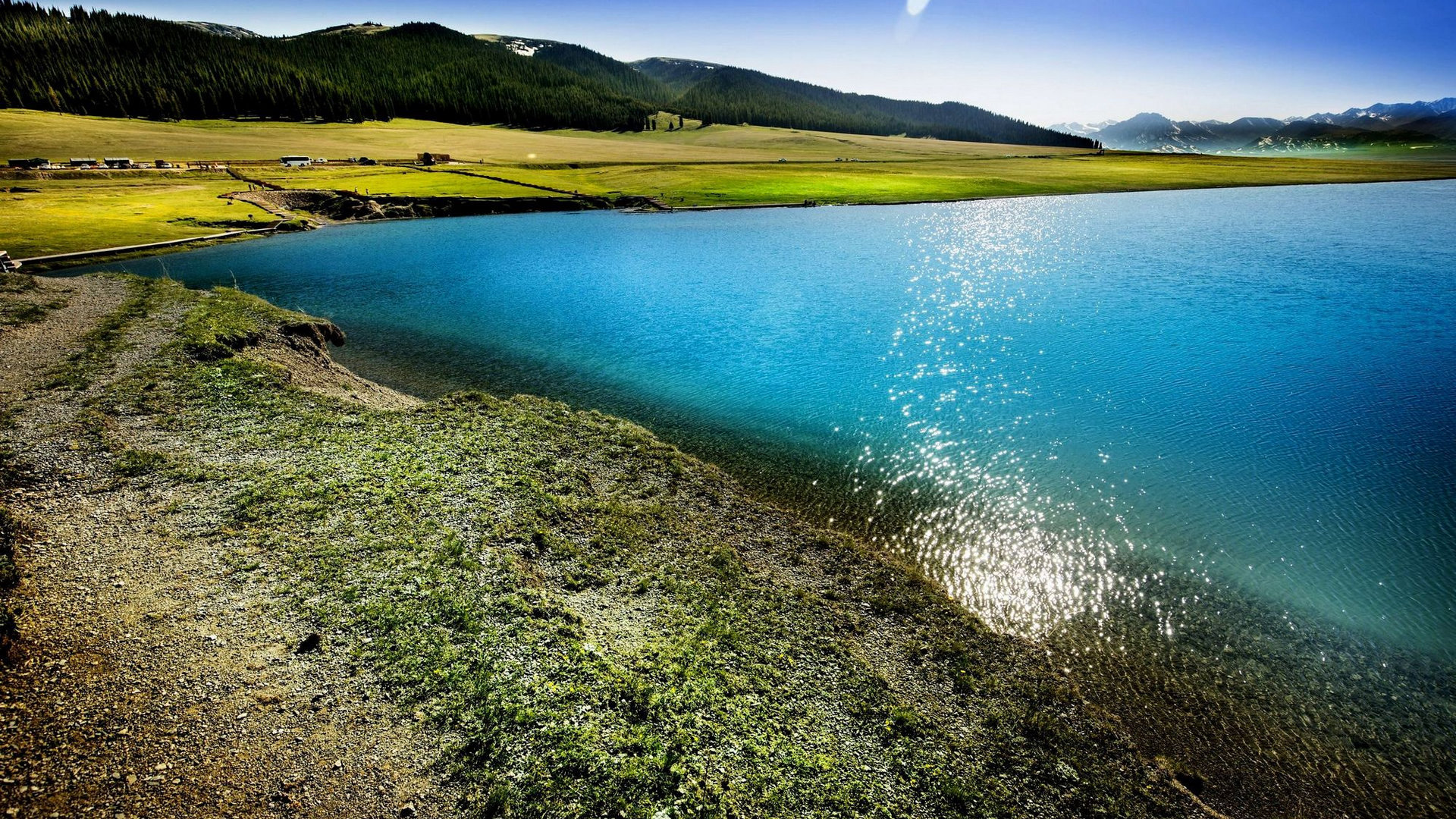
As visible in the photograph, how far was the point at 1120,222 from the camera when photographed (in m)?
85.8

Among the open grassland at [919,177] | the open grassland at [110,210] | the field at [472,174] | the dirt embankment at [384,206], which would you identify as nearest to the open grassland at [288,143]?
the field at [472,174]

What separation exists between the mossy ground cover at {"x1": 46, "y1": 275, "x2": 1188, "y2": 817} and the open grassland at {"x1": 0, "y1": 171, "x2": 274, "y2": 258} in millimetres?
55930

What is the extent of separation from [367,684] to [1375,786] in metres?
20.8

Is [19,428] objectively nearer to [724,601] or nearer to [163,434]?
[163,434]

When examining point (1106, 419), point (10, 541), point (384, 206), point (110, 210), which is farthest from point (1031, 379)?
point (110, 210)

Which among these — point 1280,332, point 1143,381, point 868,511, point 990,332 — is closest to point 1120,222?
point 1280,332

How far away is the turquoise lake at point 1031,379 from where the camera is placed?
18.3 meters

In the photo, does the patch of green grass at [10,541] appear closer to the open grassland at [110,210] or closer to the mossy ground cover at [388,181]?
the open grassland at [110,210]

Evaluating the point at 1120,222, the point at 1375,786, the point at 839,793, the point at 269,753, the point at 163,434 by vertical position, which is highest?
the point at 1120,222

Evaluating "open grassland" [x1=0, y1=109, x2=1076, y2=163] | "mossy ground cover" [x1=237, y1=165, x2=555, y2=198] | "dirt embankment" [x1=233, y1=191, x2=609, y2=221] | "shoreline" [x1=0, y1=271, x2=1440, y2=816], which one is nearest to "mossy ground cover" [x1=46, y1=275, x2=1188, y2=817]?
"shoreline" [x1=0, y1=271, x2=1440, y2=816]

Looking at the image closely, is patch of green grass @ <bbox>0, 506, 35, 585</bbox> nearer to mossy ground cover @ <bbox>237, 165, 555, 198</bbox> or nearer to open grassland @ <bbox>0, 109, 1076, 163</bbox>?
mossy ground cover @ <bbox>237, 165, 555, 198</bbox>

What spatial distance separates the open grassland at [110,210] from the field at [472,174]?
254 millimetres

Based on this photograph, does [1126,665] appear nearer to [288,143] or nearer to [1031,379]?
[1031,379]

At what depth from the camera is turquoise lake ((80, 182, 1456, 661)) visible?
18328 mm
